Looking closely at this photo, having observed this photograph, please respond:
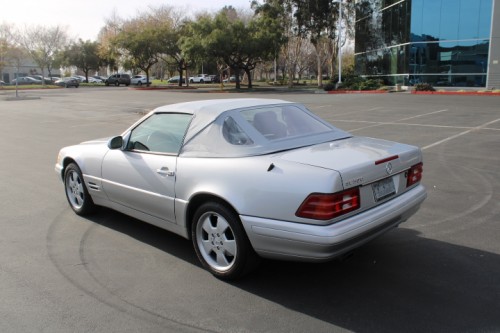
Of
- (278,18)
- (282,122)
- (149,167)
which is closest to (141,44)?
(278,18)

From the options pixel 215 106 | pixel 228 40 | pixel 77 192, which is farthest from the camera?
pixel 228 40

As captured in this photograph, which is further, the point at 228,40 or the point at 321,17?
the point at 321,17

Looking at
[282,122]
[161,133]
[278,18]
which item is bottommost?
[161,133]

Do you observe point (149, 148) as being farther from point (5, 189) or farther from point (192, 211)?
point (5, 189)

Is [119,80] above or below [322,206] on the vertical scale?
above

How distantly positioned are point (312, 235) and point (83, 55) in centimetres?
7913

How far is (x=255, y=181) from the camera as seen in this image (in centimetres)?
364

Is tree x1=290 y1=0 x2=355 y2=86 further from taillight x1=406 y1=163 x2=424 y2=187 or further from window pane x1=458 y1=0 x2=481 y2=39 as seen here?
taillight x1=406 y1=163 x2=424 y2=187

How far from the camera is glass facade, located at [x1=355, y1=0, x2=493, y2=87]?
3098cm

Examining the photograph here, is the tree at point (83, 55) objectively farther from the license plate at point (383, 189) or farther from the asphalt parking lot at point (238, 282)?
the license plate at point (383, 189)

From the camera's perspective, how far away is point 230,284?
3967mm

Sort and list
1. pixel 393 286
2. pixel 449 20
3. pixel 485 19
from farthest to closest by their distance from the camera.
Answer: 1. pixel 449 20
2. pixel 485 19
3. pixel 393 286

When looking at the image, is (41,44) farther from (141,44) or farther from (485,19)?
(485,19)

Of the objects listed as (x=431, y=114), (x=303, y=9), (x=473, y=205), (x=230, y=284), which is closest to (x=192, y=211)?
(x=230, y=284)
